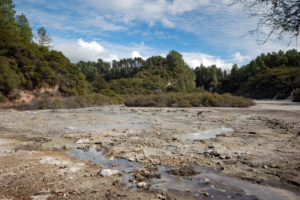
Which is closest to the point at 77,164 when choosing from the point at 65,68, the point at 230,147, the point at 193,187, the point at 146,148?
the point at 146,148

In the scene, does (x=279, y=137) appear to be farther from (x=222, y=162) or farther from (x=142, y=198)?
(x=142, y=198)

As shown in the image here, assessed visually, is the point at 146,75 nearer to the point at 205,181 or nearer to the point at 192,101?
the point at 192,101

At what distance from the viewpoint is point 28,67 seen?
22.9 m

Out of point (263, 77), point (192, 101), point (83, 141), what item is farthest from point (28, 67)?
point (263, 77)

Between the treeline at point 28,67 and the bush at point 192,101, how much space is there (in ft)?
36.2

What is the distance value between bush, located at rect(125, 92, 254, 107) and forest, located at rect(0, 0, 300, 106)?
4.3 inches

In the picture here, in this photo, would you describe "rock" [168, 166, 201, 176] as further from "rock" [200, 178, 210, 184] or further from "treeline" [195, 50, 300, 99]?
"treeline" [195, 50, 300, 99]

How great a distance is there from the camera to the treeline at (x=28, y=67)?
20438mm

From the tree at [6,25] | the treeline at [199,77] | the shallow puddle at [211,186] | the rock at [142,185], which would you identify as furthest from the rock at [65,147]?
the treeline at [199,77]

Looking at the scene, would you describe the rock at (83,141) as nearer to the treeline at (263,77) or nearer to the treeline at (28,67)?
the treeline at (28,67)

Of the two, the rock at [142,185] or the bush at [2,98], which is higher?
the bush at [2,98]

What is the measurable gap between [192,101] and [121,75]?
52.4 metres

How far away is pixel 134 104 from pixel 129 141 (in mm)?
17617

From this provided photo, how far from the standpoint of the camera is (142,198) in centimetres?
233
